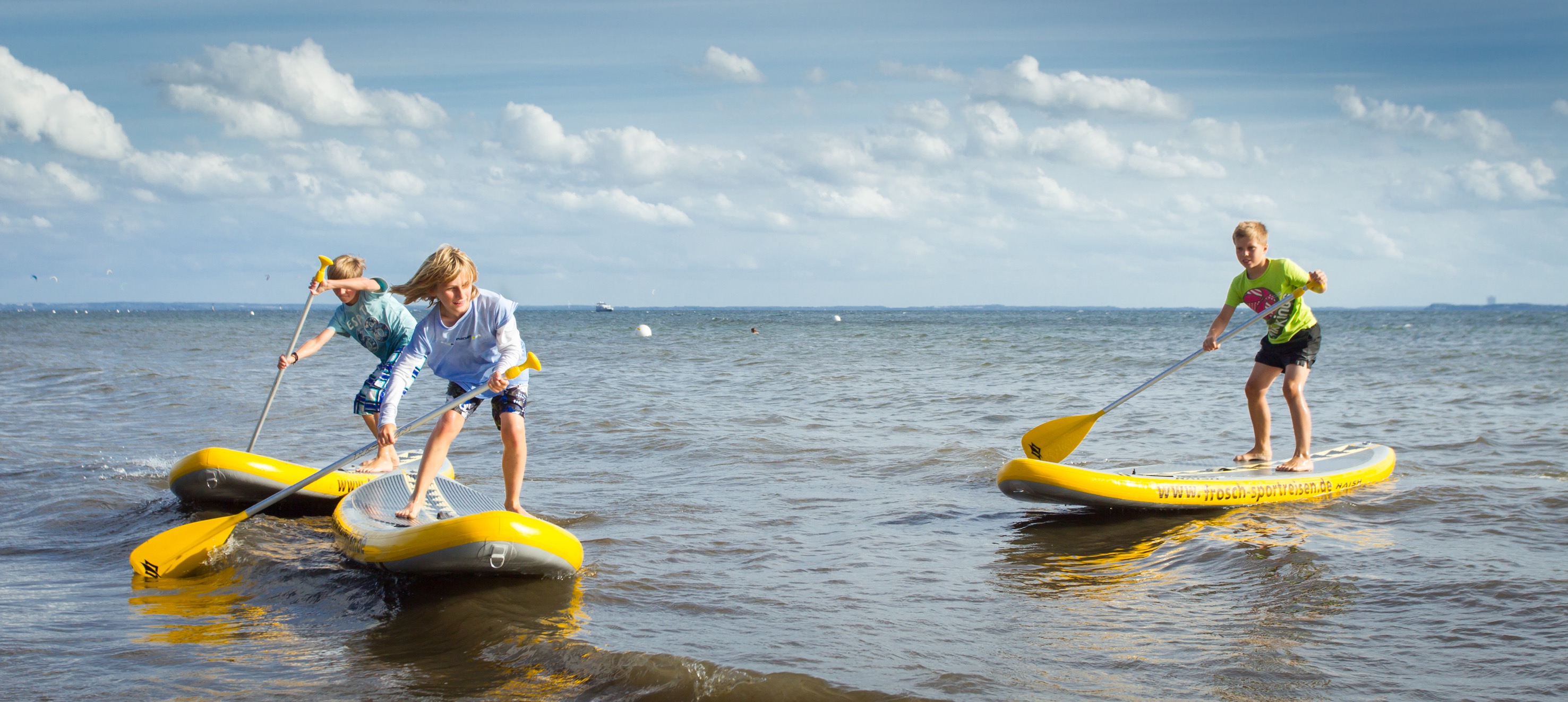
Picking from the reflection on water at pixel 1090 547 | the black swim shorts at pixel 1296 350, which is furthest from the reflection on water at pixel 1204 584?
the black swim shorts at pixel 1296 350

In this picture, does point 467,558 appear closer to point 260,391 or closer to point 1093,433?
point 1093,433

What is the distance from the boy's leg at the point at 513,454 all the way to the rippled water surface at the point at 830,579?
0.58 metres

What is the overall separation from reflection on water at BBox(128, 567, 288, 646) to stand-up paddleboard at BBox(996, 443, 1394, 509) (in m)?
4.19

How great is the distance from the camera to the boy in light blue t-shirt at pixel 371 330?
6605 mm

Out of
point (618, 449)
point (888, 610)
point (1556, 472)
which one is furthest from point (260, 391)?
point (1556, 472)

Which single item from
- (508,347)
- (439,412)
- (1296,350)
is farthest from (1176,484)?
(439,412)

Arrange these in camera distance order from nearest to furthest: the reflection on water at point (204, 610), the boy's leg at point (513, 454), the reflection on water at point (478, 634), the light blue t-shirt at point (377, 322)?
the reflection on water at point (478, 634) → the reflection on water at point (204, 610) → the boy's leg at point (513, 454) → the light blue t-shirt at point (377, 322)

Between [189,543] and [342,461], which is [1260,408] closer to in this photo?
[342,461]

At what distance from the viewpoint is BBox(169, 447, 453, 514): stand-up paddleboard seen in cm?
655

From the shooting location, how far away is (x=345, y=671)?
3.78 metres

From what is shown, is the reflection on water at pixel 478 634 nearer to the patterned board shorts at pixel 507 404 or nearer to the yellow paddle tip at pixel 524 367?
the patterned board shorts at pixel 507 404

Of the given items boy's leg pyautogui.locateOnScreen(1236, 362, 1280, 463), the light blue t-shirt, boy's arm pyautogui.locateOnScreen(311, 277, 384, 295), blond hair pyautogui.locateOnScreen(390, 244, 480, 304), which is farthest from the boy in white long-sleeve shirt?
boy's leg pyautogui.locateOnScreen(1236, 362, 1280, 463)

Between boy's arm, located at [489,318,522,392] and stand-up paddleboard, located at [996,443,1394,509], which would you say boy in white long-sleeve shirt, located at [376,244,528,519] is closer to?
boy's arm, located at [489,318,522,392]

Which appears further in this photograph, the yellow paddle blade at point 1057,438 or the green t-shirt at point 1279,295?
the yellow paddle blade at point 1057,438
